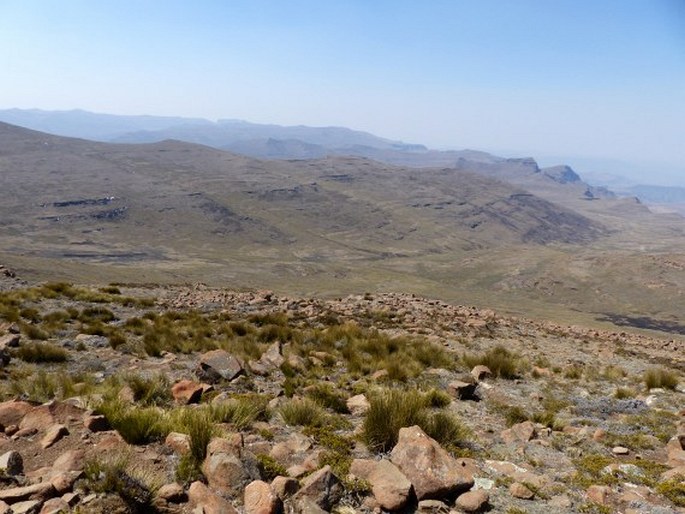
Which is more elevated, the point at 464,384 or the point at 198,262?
the point at 464,384

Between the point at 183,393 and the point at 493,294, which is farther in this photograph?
→ the point at 493,294

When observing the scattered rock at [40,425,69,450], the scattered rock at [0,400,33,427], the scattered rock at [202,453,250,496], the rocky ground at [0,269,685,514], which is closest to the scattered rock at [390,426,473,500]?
the rocky ground at [0,269,685,514]

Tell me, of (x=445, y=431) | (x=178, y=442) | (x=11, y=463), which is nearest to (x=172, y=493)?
(x=178, y=442)

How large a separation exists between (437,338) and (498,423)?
892cm

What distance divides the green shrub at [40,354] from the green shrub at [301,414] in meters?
7.83

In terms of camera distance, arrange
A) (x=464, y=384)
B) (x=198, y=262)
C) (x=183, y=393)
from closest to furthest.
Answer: (x=183, y=393) → (x=464, y=384) → (x=198, y=262)

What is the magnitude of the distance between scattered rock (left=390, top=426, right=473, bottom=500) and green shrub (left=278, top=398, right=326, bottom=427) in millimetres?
2026

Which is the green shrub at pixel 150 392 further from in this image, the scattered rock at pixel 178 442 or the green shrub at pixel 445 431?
the green shrub at pixel 445 431

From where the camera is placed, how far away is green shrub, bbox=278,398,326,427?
824 cm

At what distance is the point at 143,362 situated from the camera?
13.3 metres

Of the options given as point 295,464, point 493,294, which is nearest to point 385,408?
point 295,464

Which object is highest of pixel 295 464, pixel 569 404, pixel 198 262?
pixel 295 464

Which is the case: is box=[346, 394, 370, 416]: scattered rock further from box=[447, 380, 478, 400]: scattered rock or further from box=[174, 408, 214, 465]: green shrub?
box=[174, 408, 214, 465]: green shrub

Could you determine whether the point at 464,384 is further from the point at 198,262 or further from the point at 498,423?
the point at 198,262
